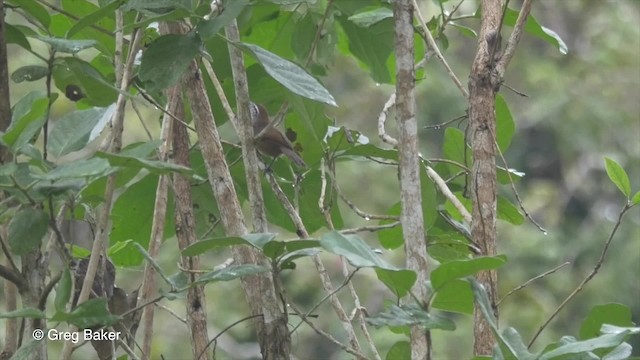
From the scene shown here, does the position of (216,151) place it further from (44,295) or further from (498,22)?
(498,22)

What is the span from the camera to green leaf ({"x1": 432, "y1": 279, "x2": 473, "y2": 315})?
0.82 m

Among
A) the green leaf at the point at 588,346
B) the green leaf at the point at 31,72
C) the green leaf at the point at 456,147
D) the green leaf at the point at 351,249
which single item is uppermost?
the green leaf at the point at 31,72

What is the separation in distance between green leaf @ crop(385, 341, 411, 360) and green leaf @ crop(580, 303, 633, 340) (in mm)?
195

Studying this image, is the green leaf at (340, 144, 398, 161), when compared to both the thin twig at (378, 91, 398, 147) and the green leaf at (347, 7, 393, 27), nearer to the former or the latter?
the thin twig at (378, 91, 398, 147)

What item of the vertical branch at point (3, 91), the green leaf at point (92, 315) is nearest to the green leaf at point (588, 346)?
the green leaf at point (92, 315)

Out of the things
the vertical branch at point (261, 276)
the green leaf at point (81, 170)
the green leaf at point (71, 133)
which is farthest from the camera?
the vertical branch at point (261, 276)

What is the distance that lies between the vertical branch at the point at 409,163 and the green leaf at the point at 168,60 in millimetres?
192

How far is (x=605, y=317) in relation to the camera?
0.90m

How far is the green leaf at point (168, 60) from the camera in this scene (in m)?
0.86

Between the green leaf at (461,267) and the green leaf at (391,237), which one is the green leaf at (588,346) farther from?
the green leaf at (391,237)

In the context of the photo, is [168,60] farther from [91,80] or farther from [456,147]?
[456,147]

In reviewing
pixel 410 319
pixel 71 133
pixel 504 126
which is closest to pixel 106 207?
pixel 71 133

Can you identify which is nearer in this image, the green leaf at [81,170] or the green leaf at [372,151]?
the green leaf at [81,170]

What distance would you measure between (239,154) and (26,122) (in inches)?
19.7
